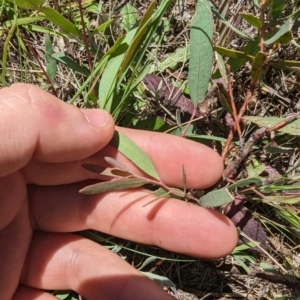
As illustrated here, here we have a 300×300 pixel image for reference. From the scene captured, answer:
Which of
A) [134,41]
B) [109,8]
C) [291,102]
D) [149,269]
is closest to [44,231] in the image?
[149,269]

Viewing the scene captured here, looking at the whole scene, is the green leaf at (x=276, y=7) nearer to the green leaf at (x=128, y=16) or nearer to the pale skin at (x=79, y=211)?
the pale skin at (x=79, y=211)

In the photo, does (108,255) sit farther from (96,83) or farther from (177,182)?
(96,83)

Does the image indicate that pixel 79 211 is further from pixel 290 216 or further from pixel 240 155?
pixel 290 216

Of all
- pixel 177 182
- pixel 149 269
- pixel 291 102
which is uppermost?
pixel 291 102

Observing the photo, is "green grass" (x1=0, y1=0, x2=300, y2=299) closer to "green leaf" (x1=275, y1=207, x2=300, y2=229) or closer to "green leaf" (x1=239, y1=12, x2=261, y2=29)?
"green leaf" (x1=275, y1=207, x2=300, y2=229)

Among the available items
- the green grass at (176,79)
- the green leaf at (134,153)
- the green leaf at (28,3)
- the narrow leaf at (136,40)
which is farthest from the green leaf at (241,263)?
the green leaf at (28,3)

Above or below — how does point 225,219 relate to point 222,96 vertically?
below

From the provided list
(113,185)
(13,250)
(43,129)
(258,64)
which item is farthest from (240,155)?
(13,250)
